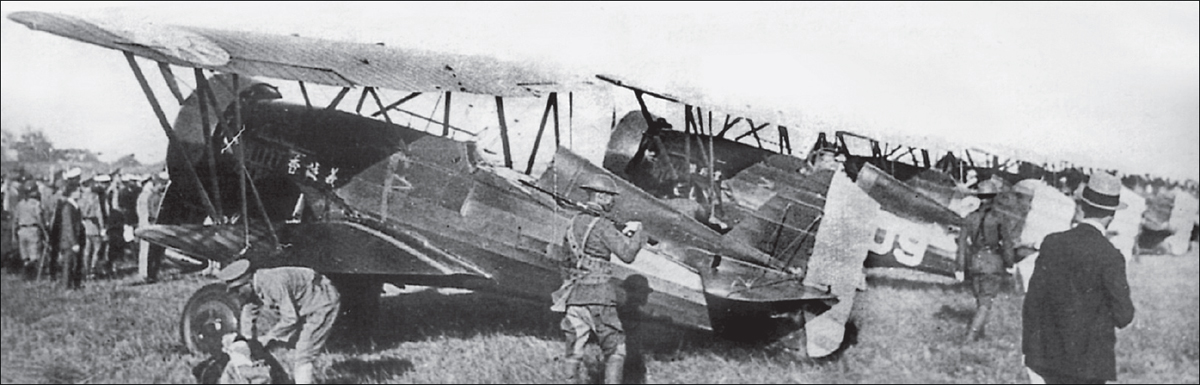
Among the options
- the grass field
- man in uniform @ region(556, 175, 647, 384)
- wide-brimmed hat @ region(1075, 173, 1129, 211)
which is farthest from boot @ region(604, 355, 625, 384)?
wide-brimmed hat @ region(1075, 173, 1129, 211)

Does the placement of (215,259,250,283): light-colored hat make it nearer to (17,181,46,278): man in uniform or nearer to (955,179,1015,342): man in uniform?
(17,181,46,278): man in uniform

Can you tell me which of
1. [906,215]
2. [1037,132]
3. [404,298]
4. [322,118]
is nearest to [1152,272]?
[906,215]

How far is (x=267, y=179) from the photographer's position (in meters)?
6.46

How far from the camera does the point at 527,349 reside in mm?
5957

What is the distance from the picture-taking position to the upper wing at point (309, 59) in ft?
16.8

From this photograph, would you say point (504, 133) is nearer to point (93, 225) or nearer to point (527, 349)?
point (527, 349)

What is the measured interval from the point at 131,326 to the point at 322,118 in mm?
2238

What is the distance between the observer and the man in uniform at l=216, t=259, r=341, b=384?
16.1 ft

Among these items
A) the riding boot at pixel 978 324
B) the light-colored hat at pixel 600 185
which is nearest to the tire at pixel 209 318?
the light-colored hat at pixel 600 185

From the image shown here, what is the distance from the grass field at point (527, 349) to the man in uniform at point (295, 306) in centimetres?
53

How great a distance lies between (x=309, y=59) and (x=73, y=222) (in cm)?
428

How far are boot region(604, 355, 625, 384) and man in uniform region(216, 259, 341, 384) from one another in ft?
6.10

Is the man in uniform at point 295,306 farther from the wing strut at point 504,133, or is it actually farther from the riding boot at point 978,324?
the riding boot at point 978,324

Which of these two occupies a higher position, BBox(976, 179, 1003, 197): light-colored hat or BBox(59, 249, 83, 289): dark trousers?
BBox(976, 179, 1003, 197): light-colored hat
